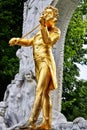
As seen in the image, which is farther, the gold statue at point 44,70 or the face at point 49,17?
the face at point 49,17

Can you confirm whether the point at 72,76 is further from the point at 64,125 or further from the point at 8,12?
the point at 64,125

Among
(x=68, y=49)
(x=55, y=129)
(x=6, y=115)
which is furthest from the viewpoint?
(x=68, y=49)

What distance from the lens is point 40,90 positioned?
6.27m

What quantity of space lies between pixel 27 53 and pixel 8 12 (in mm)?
4557

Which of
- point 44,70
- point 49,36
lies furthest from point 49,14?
point 44,70

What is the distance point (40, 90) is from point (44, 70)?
22 cm

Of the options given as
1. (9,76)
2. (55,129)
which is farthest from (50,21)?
(9,76)

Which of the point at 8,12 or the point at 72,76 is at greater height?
the point at 8,12

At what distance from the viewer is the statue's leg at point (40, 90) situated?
6211mm

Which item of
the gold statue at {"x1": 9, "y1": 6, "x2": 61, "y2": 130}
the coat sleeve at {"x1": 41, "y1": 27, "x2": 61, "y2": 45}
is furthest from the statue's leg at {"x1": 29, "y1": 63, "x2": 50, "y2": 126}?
the coat sleeve at {"x1": 41, "y1": 27, "x2": 61, "y2": 45}

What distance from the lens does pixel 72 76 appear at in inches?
678

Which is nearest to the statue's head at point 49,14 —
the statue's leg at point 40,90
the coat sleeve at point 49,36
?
the coat sleeve at point 49,36

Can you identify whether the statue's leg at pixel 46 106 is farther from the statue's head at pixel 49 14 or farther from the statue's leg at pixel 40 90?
the statue's head at pixel 49 14

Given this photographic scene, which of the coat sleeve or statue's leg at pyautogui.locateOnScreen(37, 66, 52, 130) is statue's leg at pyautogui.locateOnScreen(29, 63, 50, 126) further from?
the coat sleeve
